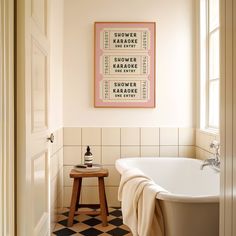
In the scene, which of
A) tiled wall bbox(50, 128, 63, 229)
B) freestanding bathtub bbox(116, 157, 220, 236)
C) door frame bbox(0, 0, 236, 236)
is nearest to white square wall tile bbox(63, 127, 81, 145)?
tiled wall bbox(50, 128, 63, 229)

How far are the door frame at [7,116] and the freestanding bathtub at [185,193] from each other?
40.7 inches

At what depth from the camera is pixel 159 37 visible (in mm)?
3383

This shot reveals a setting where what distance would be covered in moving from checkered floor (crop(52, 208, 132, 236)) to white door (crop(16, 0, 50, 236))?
82cm

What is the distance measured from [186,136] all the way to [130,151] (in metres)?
0.70

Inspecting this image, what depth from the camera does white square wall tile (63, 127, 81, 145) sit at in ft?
11.0

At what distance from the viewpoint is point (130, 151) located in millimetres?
3387

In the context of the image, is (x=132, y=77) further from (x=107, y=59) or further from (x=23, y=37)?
(x=23, y=37)

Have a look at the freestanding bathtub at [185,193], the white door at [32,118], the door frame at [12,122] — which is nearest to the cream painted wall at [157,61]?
the freestanding bathtub at [185,193]

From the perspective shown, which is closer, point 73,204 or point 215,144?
point 215,144

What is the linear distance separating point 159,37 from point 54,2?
4.21 ft

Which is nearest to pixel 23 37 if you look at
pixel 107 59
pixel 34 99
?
pixel 34 99

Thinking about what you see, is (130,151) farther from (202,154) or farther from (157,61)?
(157,61)

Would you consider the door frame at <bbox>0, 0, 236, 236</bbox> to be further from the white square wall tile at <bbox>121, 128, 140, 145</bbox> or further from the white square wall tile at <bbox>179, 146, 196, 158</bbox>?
the white square wall tile at <bbox>179, 146, 196, 158</bbox>

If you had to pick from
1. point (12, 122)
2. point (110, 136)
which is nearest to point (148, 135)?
point (110, 136)
